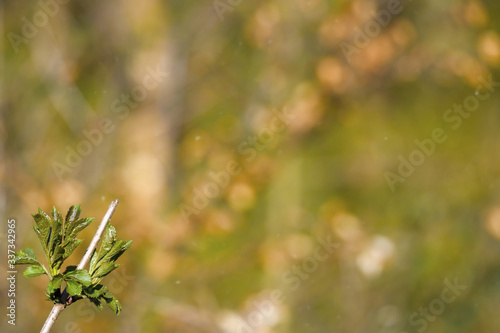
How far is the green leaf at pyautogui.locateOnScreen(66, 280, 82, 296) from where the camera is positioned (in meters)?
0.38

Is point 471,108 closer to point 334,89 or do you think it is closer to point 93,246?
point 334,89

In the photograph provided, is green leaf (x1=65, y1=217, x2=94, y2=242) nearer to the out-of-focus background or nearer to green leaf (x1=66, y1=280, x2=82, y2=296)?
green leaf (x1=66, y1=280, x2=82, y2=296)

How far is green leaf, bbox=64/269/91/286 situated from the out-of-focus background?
11.4 ft

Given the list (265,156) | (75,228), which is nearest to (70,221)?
(75,228)

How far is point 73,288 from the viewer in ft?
1.26

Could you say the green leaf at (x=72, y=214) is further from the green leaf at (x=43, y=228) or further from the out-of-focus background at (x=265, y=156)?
the out-of-focus background at (x=265, y=156)

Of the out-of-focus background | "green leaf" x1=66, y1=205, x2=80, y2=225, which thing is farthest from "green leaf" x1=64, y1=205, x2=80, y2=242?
the out-of-focus background

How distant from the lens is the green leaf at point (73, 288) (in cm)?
38

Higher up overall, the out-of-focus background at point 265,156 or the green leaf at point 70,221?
the out-of-focus background at point 265,156

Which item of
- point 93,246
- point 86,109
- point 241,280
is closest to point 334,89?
point 241,280

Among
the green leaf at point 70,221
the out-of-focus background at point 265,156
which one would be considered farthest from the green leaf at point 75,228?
the out-of-focus background at point 265,156

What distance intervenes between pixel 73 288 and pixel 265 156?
3605 millimetres

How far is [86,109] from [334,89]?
194 cm

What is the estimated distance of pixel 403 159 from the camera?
4.07 meters
